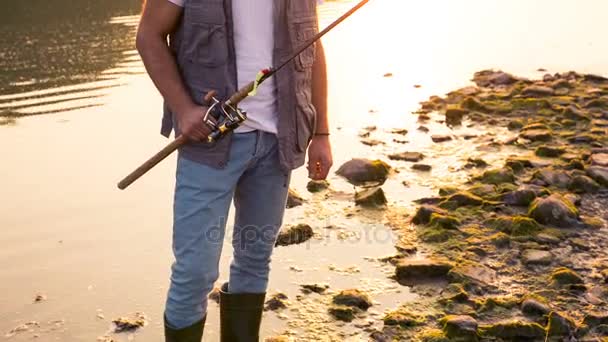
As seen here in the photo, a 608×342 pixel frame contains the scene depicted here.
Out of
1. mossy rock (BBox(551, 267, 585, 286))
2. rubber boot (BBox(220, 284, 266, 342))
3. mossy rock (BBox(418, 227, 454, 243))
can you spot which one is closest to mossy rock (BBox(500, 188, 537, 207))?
mossy rock (BBox(418, 227, 454, 243))

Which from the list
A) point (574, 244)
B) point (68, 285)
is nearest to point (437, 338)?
point (574, 244)

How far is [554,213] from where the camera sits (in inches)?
286

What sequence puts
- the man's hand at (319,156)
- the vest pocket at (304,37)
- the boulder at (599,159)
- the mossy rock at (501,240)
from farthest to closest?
the boulder at (599,159) → the mossy rock at (501,240) → the man's hand at (319,156) → the vest pocket at (304,37)

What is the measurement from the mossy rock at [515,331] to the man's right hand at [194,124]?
288 cm

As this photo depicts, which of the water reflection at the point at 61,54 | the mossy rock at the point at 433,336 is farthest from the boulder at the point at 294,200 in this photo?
the water reflection at the point at 61,54

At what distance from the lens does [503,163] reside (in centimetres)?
939

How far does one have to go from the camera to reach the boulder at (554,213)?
285 inches

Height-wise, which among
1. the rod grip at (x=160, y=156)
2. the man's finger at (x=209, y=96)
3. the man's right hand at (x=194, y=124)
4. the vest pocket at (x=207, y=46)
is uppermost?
the vest pocket at (x=207, y=46)

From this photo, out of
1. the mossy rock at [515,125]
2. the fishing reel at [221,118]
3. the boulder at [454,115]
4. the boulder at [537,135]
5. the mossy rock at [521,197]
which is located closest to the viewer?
the fishing reel at [221,118]

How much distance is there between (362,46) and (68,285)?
51.2 ft

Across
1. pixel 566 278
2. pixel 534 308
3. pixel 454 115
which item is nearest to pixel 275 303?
pixel 534 308

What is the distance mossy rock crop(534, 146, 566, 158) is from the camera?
372 inches

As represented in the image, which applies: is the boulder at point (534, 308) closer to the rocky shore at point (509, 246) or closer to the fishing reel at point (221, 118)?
the rocky shore at point (509, 246)

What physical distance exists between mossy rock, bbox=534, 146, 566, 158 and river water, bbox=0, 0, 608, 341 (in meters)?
0.52
